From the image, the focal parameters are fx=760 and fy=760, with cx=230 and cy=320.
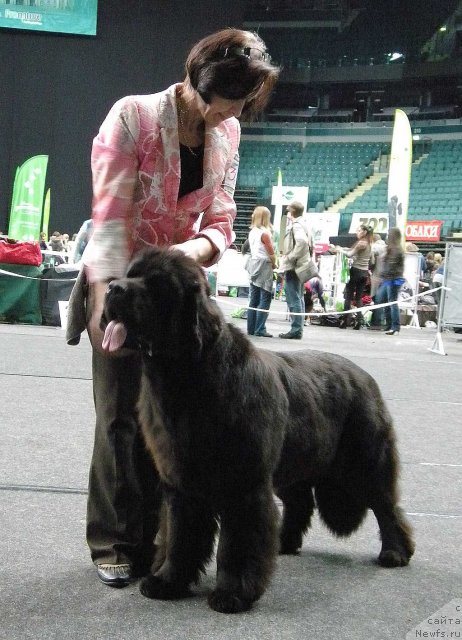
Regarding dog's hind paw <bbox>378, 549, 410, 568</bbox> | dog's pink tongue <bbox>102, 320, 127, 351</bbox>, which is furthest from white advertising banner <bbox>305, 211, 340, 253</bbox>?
dog's pink tongue <bbox>102, 320, 127, 351</bbox>

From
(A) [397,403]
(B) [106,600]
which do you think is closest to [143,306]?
(B) [106,600]

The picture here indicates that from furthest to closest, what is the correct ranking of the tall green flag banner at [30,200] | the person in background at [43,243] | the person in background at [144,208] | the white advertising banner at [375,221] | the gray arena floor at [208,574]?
1. the white advertising banner at [375,221]
2. the tall green flag banner at [30,200]
3. the person in background at [43,243]
4. the person in background at [144,208]
5. the gray arena floor at [208,574]

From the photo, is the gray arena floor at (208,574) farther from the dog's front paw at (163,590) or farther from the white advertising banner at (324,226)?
the white advertising banner at (324,226)

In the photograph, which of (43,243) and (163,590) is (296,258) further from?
(43,243)

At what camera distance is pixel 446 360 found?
883cm

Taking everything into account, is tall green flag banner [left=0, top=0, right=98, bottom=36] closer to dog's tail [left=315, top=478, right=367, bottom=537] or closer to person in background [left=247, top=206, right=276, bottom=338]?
person in background [left=247, top=206, right=276, bottom=338]

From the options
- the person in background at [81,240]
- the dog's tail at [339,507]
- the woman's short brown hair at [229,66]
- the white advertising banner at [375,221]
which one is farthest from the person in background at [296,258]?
the white advertising banner at [375,221]

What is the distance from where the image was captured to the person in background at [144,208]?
2104 millimetres

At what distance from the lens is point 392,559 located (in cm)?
254

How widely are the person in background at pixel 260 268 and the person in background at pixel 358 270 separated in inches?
118

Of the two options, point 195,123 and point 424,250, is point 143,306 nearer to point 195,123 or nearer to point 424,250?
point 195,123

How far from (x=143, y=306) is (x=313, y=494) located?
4.01ft

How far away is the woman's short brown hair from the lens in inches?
80.5

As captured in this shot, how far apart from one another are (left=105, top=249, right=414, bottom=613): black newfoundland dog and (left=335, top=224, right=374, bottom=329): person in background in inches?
396
